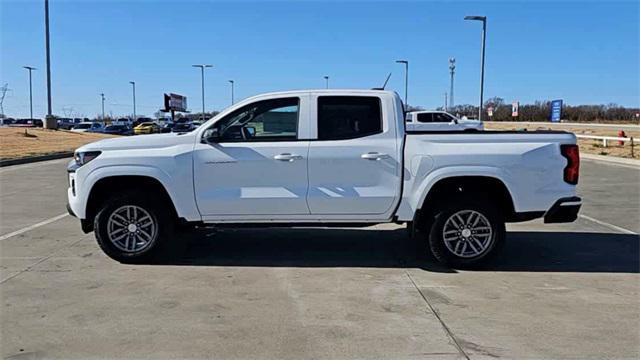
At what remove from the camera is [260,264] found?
687 centimetres

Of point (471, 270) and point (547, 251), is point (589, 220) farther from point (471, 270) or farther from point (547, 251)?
point (471, 270)

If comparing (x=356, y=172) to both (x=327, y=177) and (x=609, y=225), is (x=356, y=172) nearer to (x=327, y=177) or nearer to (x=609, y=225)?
(x=327, y=177)

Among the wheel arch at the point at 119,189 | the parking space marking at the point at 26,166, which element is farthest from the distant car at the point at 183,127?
the parking space marking at the point at 26,166

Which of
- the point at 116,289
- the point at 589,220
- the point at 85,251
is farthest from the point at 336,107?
the point at 589,220

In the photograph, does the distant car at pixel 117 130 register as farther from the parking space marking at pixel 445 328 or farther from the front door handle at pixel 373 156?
the parking space marking at pixel 445 328

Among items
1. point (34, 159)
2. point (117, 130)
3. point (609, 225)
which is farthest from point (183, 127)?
point (117, 130)

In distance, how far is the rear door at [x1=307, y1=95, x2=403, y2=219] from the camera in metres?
6.52

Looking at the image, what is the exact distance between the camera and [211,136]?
21.8ft

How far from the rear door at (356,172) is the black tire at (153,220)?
168 centimetres

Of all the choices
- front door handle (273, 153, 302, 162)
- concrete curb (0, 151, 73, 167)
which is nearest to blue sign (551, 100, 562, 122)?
concrete curb (0, 151, 73, 167)

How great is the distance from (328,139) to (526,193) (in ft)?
7.44

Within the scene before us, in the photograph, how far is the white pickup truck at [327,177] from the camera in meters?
6.50

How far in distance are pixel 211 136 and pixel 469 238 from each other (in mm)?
3118

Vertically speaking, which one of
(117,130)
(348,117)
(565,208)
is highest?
(348,117)
